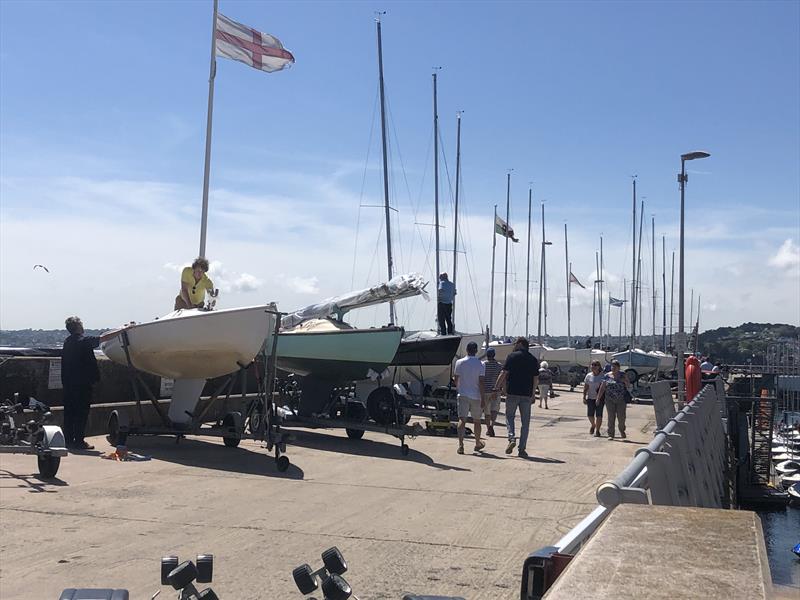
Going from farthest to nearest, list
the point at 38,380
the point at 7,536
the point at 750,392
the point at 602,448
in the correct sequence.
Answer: the point at 750,392 < the point at 602,448 < the point at 38,380 < the point at 7,536

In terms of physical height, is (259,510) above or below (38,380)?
below

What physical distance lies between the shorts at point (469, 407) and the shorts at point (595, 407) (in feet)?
15.6

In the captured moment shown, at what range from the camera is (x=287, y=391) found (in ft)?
56.6

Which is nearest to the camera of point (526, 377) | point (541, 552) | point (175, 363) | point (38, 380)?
point (541, 552)

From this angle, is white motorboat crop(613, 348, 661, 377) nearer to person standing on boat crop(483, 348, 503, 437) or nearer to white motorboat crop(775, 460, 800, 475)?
white motorboat crop(775, 460, 800, 475)

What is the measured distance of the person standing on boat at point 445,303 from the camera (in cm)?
2234

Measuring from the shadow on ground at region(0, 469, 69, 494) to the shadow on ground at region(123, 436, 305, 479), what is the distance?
2059 mm

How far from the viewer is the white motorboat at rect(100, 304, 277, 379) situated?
1197 centimetres

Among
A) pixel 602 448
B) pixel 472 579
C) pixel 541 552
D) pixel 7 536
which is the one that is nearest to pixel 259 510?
pixel 7 536

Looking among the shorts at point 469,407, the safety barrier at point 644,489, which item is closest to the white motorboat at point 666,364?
the shorts at point 469,407

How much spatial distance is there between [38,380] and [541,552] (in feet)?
38.5

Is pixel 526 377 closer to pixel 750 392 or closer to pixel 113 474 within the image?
pixel 113 474

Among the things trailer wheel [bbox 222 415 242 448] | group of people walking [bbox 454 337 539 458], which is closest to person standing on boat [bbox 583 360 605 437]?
group of people walking [bbox 454 337 539 458]

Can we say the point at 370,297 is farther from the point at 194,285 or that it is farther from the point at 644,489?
the point at 644,489
